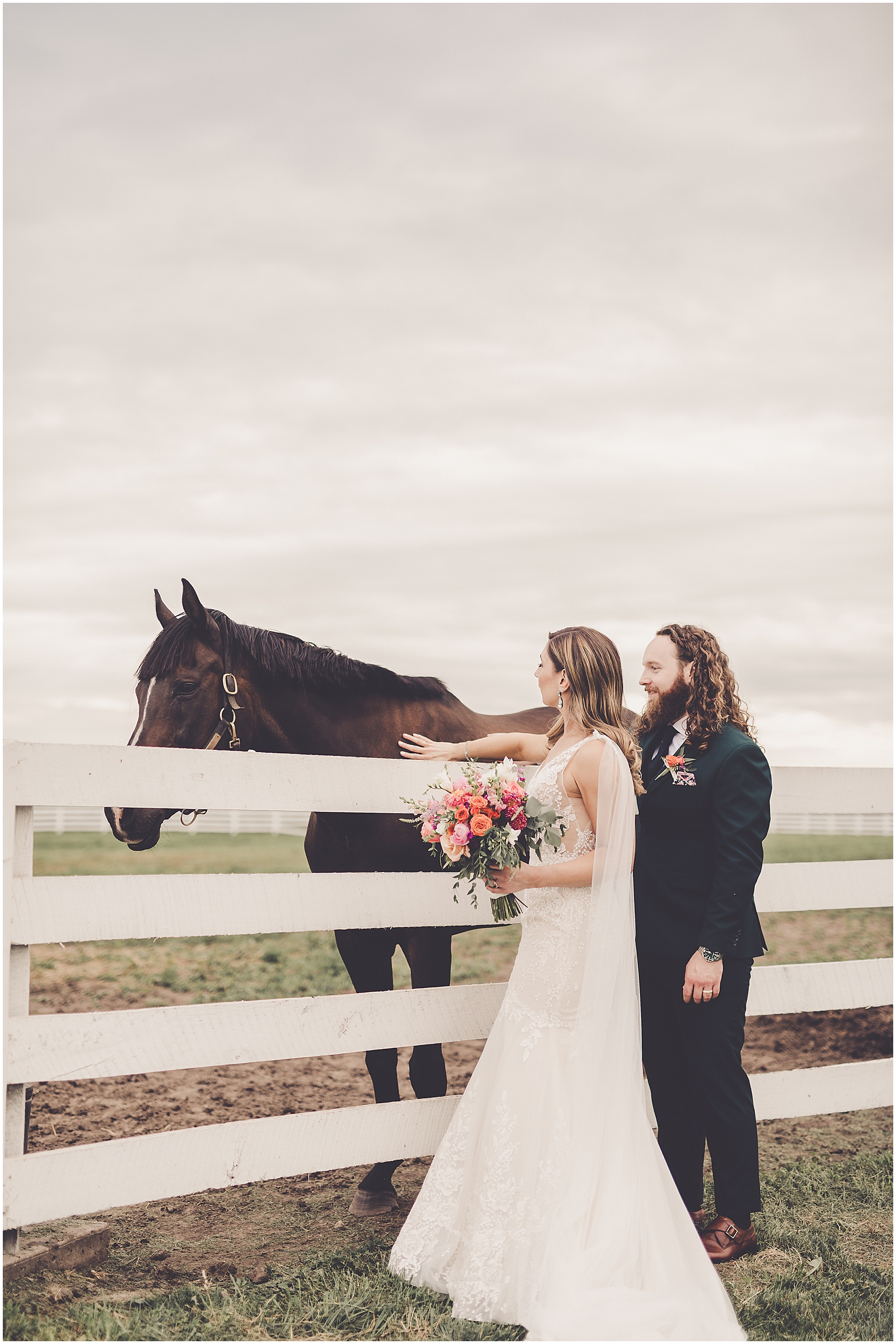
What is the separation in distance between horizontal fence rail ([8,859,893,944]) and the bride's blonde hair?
36.0 inches

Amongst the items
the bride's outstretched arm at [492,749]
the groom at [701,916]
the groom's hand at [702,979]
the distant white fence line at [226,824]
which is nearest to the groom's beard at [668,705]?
the groom at [701,916]

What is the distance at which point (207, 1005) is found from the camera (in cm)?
338

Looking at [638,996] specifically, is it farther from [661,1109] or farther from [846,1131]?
[846,1131]

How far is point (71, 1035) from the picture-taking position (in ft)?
10.4

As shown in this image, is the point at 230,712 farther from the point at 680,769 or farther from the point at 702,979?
the point at 702,979

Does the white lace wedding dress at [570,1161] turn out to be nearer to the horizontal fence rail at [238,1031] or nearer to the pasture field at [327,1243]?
the pasture field at [327,1243]

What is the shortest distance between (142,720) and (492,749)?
1.43 m

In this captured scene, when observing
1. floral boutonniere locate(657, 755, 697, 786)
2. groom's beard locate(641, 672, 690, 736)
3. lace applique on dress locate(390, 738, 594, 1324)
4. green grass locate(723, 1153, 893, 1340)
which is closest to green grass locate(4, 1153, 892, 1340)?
green grass locate(723, 1153, 893, 1340)

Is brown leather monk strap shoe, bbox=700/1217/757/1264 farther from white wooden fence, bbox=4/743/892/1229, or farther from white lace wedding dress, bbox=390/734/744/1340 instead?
white wooden fence, bbox=4/743/892/1229

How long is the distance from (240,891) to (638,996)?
57.9 inches

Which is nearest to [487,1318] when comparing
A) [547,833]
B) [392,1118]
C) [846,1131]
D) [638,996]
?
[392,1118]

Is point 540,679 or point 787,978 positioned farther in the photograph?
point 787,978

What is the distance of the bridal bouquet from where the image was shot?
320 centimetres

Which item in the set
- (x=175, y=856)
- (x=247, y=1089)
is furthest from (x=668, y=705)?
(x=175, y=856)
